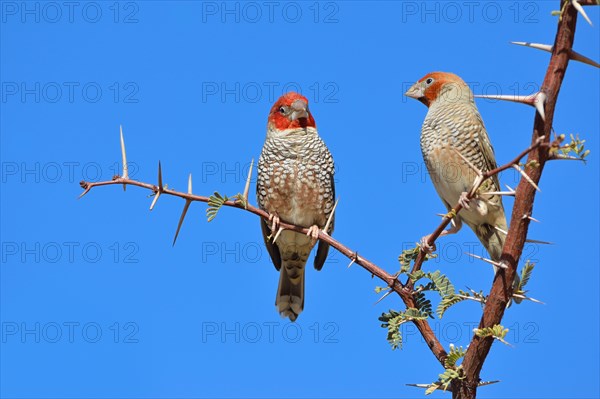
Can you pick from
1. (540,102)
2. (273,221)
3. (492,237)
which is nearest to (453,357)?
(540,102)

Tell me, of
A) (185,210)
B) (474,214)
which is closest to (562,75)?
(185,210)

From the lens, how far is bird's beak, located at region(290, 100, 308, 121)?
7.01m

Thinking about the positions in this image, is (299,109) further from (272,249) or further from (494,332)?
(494,332)

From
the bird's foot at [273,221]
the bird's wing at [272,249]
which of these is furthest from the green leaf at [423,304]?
the bird's wing at [272,249]

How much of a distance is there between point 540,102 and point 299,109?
4.06 metres

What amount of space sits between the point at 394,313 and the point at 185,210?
1189mm

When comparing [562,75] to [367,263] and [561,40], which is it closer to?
[561,40]

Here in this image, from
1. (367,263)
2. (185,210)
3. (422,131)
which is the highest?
(422,131)

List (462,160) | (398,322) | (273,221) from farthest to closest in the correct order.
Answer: (462,160) → (273,221) → (398,322)

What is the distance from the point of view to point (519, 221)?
11.0 feet

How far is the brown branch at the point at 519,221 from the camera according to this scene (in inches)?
122

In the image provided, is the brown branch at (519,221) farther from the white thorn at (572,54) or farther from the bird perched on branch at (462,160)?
the bird perched on branch at (462,160)

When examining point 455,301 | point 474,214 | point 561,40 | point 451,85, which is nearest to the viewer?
point 561,40

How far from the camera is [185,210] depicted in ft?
13.1
